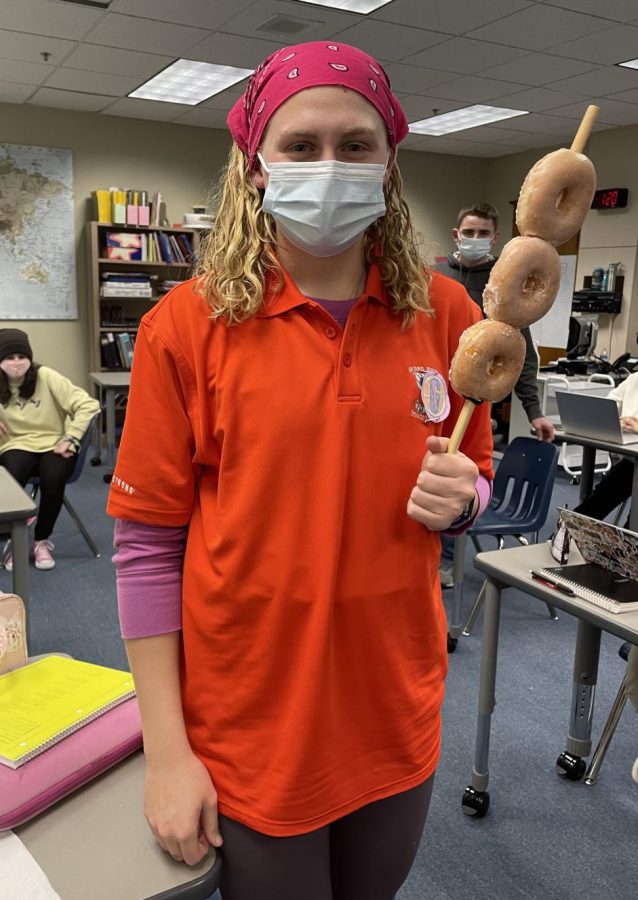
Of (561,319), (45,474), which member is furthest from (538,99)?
(45,474)

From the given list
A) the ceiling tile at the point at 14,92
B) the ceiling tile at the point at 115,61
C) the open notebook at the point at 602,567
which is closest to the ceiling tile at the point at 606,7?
the ceiling tile at the point at 115,61

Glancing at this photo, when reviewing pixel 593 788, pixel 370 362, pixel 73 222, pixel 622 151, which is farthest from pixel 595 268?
pixel 370 362

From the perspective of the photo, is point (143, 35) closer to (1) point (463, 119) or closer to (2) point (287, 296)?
(1) point (463, 119)

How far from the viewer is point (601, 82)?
19.8ft

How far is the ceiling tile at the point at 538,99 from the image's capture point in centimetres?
633

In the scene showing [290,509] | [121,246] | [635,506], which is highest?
[121,246]

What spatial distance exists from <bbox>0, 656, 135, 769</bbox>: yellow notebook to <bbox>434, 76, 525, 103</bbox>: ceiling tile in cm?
589

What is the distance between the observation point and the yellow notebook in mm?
1130

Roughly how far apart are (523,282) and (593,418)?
3.15m

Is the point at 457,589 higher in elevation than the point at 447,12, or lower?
lower

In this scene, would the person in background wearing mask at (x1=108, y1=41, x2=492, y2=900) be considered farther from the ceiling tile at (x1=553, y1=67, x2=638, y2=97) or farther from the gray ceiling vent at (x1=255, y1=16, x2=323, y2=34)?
the ceiling tile at (x1=553, y1=67, x2=638, y2=97)

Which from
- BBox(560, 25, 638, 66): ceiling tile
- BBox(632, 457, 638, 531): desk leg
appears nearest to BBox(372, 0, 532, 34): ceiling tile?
BBox(560, 25, 638, 66): ceiling tile

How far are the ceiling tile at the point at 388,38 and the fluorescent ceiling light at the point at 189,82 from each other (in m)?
1.10

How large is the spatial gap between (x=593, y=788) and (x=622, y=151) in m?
7.10
